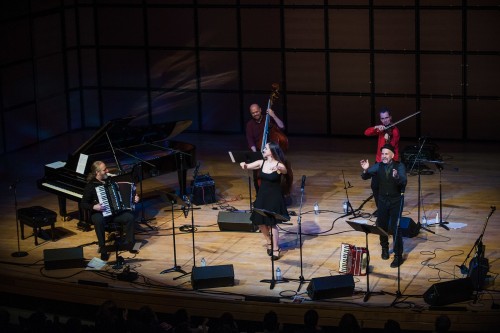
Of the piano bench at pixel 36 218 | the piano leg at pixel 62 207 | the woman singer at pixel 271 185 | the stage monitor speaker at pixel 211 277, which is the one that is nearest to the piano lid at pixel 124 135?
the piano leg at pixel 62 207

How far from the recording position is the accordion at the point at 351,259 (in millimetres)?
11367

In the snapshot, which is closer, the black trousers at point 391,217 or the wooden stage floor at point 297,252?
the wooden stage floor at point 297,252

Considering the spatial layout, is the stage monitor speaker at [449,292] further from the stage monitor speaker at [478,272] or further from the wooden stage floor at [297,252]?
the stage monitor speaker at [478,272]

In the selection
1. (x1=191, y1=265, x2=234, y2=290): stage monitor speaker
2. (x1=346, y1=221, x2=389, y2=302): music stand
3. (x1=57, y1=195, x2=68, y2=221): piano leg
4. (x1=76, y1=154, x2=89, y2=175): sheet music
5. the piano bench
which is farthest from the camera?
(x1=57, y1=195, x2=68, y2=221): piano leg

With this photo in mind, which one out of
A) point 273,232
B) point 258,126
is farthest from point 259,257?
point 258,126

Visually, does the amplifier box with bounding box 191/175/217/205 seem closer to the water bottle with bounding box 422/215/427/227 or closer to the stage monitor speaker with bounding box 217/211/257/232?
the stage monitor speaker with bounding box 217/211/257/232

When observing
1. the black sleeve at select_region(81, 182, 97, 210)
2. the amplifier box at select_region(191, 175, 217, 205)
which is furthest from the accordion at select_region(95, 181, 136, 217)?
the amplifier box at select_region(191, 175, 217, 205)

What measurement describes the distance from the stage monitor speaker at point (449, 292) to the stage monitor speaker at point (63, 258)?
14.3 feet

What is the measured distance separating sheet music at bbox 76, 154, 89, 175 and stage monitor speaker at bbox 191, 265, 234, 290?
118 inches

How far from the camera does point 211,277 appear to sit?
11148 mm

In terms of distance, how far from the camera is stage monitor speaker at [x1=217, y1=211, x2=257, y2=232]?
1304 cm

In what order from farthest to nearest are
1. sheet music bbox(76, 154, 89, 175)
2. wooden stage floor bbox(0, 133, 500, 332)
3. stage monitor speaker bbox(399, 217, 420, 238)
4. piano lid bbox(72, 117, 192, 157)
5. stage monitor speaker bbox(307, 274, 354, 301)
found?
piano lid bbox(72, 117, 192, 157) < sheet music bbox(76, 154, 89, 175) < stage monitor speaker bbox(399, 217, 420, 238) < stage monitor speaker bbox(307, 274, 354, 301) < wooden stage floor bbox(0, 133, 500, 332)

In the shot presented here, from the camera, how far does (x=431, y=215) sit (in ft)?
44.5

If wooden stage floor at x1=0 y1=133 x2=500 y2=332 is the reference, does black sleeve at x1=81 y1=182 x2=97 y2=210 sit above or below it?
above
